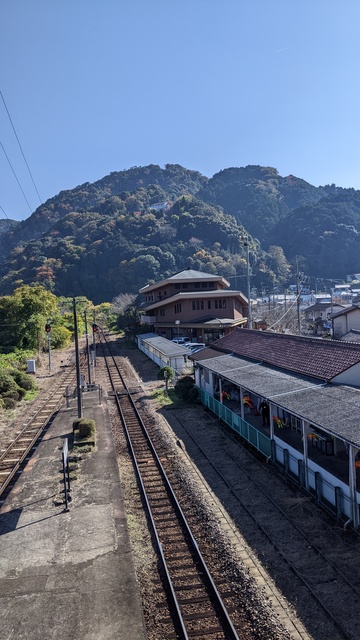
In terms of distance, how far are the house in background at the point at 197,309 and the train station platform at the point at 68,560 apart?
30835mm

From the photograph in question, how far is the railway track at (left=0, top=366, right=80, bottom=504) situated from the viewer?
554 inches

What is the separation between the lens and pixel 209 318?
4497 cm

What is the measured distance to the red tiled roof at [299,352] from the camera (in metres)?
14.3

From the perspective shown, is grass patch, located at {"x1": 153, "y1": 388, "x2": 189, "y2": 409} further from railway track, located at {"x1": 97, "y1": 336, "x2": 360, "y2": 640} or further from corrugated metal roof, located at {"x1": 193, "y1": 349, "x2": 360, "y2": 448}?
railway track, located at {"x1": 97, "y1": 336, "x2": 360, "y2": 640}

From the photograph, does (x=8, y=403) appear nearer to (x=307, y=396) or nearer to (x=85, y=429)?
(x=85, y=429)

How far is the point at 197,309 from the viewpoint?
4603 cm

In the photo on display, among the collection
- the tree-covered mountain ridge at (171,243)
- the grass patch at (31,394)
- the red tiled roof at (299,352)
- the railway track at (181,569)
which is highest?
the tree-covered mountain ridge at (171,243)

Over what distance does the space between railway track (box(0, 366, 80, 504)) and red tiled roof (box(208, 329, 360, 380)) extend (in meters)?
10.1

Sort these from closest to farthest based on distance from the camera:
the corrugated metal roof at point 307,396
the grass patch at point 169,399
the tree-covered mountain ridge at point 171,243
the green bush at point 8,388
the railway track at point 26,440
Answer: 1. the corrugated metal roof at point 307,396
2. the railway track at point 26,440
3. the grass patch at point 169,399
4. the green bush at point 8,388
5. the tree-covered mountain ridge at point 171,243

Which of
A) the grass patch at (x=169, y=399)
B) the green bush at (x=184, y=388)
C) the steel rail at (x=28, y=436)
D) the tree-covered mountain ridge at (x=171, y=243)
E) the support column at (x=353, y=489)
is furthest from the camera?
the tree-covered mountain ridge at (x=171, y=243)

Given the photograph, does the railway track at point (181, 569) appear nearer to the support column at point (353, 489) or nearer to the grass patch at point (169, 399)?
the support column at point (353, 489)

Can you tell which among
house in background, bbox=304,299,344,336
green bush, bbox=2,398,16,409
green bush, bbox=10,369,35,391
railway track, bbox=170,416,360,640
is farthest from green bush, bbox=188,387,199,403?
house in background, bbox=304,299,344,336

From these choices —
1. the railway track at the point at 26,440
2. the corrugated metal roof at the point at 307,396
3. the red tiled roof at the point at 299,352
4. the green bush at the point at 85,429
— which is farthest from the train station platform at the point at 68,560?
the red tiled roof at the point at 299,352

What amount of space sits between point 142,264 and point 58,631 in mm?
85467
